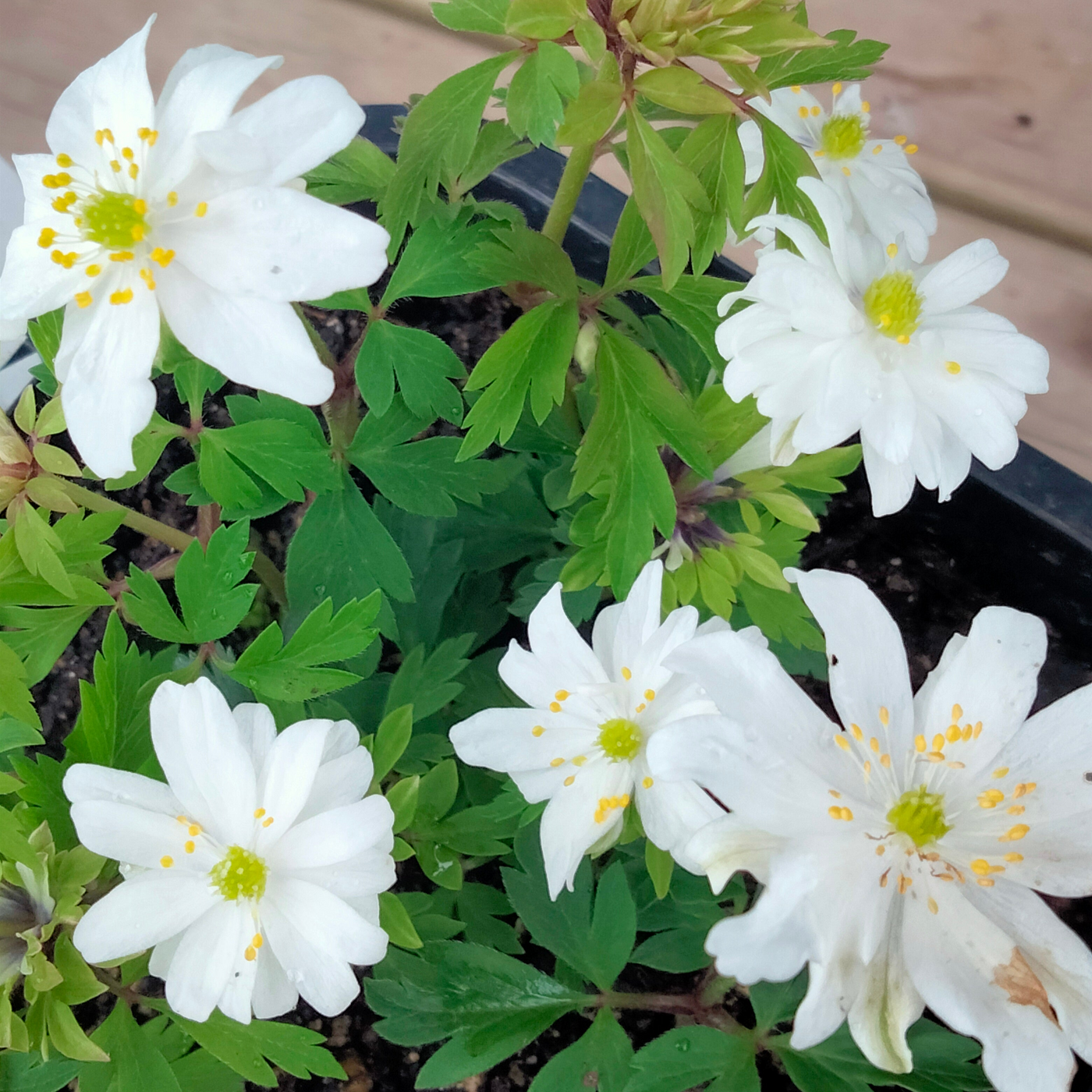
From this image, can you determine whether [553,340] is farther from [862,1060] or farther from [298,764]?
[862,1060]

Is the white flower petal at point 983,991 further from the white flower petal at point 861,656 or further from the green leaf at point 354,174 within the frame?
the green leaf at point 354,174

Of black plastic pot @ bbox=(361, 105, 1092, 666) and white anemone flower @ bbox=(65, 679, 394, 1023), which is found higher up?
black plastic pot @ bbox=(361, 105, 1092, 666)

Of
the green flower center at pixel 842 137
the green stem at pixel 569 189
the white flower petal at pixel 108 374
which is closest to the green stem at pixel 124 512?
the white flower petal at pixel 108 374

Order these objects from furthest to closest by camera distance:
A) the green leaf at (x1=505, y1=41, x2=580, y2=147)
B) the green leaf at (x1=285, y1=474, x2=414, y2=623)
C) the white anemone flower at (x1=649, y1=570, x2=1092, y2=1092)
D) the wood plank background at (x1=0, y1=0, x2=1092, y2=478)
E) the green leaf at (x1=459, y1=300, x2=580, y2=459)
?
the wood plank background at (x1=0, y1=0, x2=1092, y2=478), the green leaf at (x1=285, y1=474, x2=414, y2=623), the green leaf at (x1=459, y1=300, x2=580, y2=459), the green leaf at (x1=505, y1=41, x2=580, y2=147), the white anemone flower at (x1=649, y1=570, x2=1092, y2=1092)

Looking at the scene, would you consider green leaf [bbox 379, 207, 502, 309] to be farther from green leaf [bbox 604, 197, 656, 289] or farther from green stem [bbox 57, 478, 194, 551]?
green stem [bbox 57, 478, 194, 551]

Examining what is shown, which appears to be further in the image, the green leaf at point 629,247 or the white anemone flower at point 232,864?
the green leaf at point 629,247

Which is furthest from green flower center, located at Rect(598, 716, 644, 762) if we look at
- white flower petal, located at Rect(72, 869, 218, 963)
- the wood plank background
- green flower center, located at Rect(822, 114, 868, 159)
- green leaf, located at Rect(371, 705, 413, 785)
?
the wood plank background
